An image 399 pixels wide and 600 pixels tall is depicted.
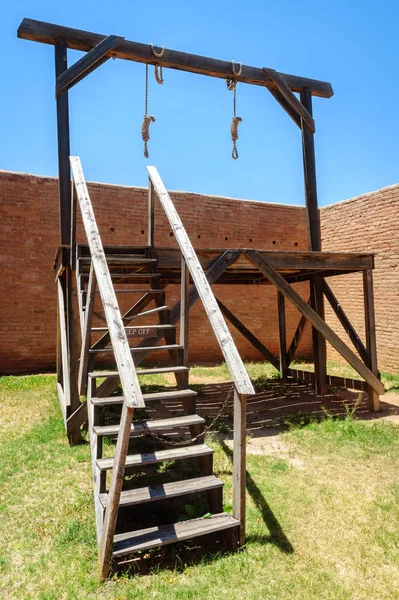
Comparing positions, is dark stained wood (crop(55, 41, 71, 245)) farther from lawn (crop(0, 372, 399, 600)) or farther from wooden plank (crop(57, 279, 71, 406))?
lawn (crop(0, 372, 399, 600))

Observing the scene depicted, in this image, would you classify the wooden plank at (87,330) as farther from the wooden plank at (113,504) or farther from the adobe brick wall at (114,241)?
the adobe brick wall at (114,241)

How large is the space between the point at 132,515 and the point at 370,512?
1.74m

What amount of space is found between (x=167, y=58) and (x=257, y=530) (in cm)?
602

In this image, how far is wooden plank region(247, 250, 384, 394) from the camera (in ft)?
18.2

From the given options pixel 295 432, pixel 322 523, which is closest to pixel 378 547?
pixel 322 523

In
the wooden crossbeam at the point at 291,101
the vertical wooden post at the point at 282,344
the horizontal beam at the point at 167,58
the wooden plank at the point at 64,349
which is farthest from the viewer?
the vertical wooden post at the point at 282,344

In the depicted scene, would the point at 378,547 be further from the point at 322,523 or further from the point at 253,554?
the point at 253,554

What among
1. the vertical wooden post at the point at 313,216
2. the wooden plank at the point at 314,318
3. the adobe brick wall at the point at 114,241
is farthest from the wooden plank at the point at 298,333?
the adobe brick wall at the point at 114,241

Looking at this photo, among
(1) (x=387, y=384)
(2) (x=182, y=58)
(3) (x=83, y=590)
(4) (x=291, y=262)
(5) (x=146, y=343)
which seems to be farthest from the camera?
(1) (x=387, y=384)

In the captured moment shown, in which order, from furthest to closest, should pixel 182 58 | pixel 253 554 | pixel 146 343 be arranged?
1. pixel 182 58
2. pixel 146 343
3. pixel 253 554

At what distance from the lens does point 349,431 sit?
4.95m

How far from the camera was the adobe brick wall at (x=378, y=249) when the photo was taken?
872 cm

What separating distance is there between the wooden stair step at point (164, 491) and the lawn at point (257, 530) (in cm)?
34

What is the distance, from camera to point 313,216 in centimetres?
703
